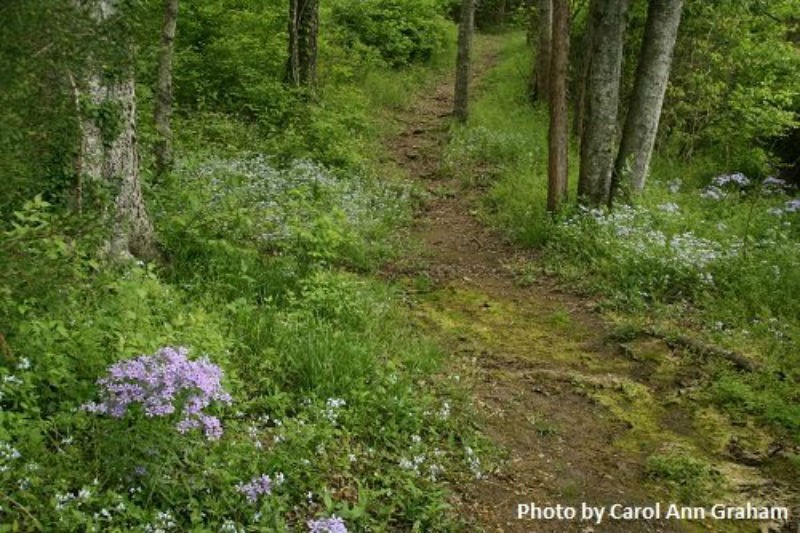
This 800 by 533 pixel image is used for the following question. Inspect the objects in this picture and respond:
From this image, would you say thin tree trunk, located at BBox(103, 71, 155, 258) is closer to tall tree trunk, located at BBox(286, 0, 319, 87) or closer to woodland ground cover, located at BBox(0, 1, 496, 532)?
woodland ground cover, located at BBox(0, 1, 496, 532)

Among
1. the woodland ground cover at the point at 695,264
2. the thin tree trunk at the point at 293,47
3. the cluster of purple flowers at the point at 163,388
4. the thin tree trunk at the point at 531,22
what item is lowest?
the woodland ground cover at the point at 695,264

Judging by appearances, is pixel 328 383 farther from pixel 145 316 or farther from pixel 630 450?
pixel 630 450

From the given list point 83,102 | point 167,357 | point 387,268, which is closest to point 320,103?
point 387,268

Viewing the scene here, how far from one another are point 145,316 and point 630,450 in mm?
3676

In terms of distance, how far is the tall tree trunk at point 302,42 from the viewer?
13.6m

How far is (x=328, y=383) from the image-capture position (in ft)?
16.2

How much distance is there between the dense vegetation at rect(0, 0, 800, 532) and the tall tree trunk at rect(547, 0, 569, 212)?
58 centimetres

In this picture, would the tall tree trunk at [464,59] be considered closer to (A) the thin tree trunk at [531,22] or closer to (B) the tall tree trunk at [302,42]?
(B) the tall tree trunk at [302,42]

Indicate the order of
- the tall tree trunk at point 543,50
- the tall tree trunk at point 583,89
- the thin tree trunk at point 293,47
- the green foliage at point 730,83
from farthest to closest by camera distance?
the tall tree trunk at point 543,50 < the tall tree trunk at point 583,89 < the green foliage at point 730,83 < the thin tree trunk at point 293,47

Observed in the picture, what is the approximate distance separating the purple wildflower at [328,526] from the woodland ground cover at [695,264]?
370cm

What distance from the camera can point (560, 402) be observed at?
5.90m

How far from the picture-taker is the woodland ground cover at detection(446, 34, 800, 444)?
20.2 feet

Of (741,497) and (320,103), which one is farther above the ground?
(320,103)

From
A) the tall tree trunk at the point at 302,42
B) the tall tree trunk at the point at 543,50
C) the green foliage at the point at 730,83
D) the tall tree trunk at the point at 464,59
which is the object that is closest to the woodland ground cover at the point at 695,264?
the green foliage at the point at 730,83
